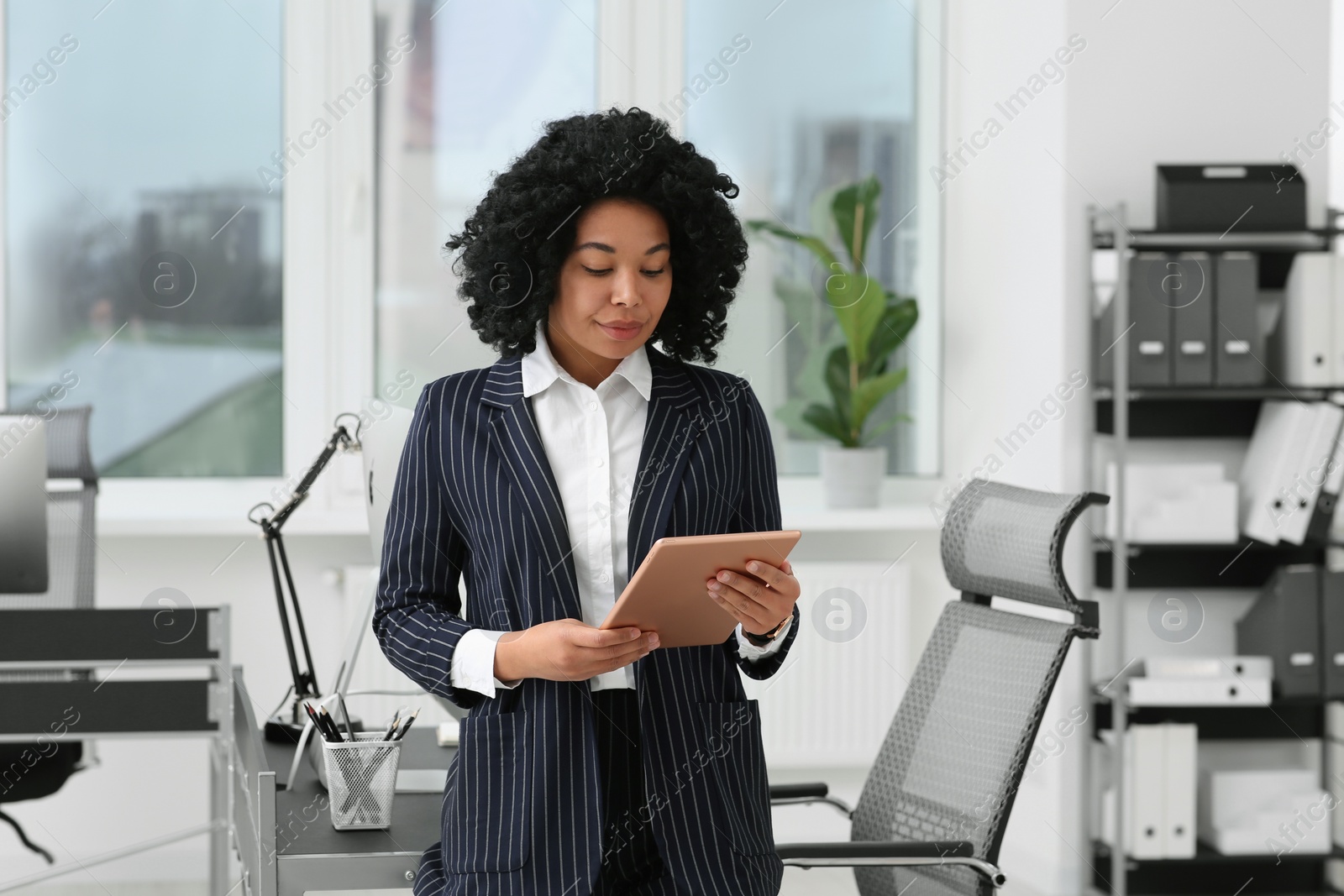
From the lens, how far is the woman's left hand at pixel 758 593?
4.08ft

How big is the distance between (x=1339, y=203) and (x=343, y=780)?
2.97 m

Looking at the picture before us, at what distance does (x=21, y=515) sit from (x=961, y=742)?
1493mm

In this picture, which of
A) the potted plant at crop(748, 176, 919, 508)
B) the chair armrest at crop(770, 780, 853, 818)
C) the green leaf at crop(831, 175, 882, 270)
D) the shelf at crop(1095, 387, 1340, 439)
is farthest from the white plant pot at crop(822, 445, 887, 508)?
the chair armrest at crop(770, 780, 853, 818)

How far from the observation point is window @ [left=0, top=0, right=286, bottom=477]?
3.41 meters

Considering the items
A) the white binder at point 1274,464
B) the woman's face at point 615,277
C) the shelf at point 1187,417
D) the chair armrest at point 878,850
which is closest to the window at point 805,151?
the shelf at point 1187,417

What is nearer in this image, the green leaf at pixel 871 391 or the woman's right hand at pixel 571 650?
the woman's right hand at pixel 571 650

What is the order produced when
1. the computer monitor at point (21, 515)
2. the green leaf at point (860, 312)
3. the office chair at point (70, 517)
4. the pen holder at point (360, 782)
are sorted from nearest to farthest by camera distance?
the pen holder at point (360, 782) → the computer monitor at point (21, 515) → the office chair at point (70, 517) → the green leaf at point (860, 312)

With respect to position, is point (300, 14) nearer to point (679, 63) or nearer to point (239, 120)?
point (239, 120)

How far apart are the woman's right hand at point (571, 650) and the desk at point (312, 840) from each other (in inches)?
14.6

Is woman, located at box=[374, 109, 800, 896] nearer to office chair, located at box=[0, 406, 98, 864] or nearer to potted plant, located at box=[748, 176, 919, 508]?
office chair, located at box=[0, 406, 98, 864]

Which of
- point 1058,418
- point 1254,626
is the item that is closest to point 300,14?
point 1058,418

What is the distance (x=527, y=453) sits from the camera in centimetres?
137

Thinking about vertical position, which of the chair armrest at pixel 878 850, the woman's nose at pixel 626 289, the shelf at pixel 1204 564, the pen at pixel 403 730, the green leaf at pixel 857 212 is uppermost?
the green leaf at pixel 857 212

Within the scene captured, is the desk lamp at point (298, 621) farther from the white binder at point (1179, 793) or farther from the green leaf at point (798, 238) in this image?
the white binder at point (1179, 793)
